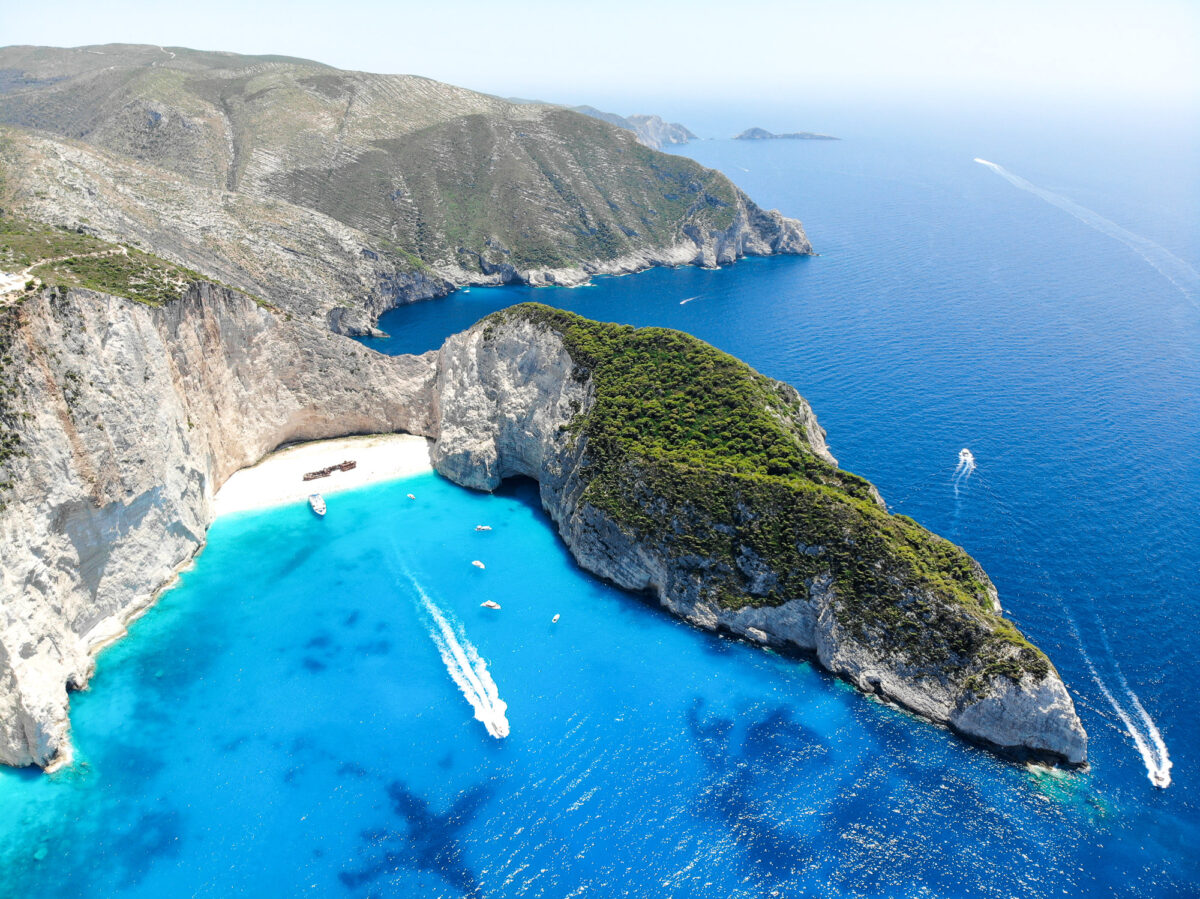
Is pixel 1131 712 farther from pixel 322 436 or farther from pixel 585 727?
pixel 322 436

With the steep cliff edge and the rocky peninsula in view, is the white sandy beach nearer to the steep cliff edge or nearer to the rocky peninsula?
the rocky peninsula

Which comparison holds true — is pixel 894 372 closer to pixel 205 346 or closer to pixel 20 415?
pixel 205 346

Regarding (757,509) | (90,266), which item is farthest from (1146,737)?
(90,266)

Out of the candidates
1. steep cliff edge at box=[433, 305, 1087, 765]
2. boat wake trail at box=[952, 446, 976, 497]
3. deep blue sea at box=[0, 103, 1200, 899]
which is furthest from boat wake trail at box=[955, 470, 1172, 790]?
boat wake trail at box=[952, 446, 976, 497]

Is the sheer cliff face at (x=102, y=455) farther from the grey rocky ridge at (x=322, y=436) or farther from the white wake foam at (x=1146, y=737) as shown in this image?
the white wake foam at (x=1146, y=737)

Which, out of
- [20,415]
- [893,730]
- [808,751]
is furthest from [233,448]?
[893,730]
